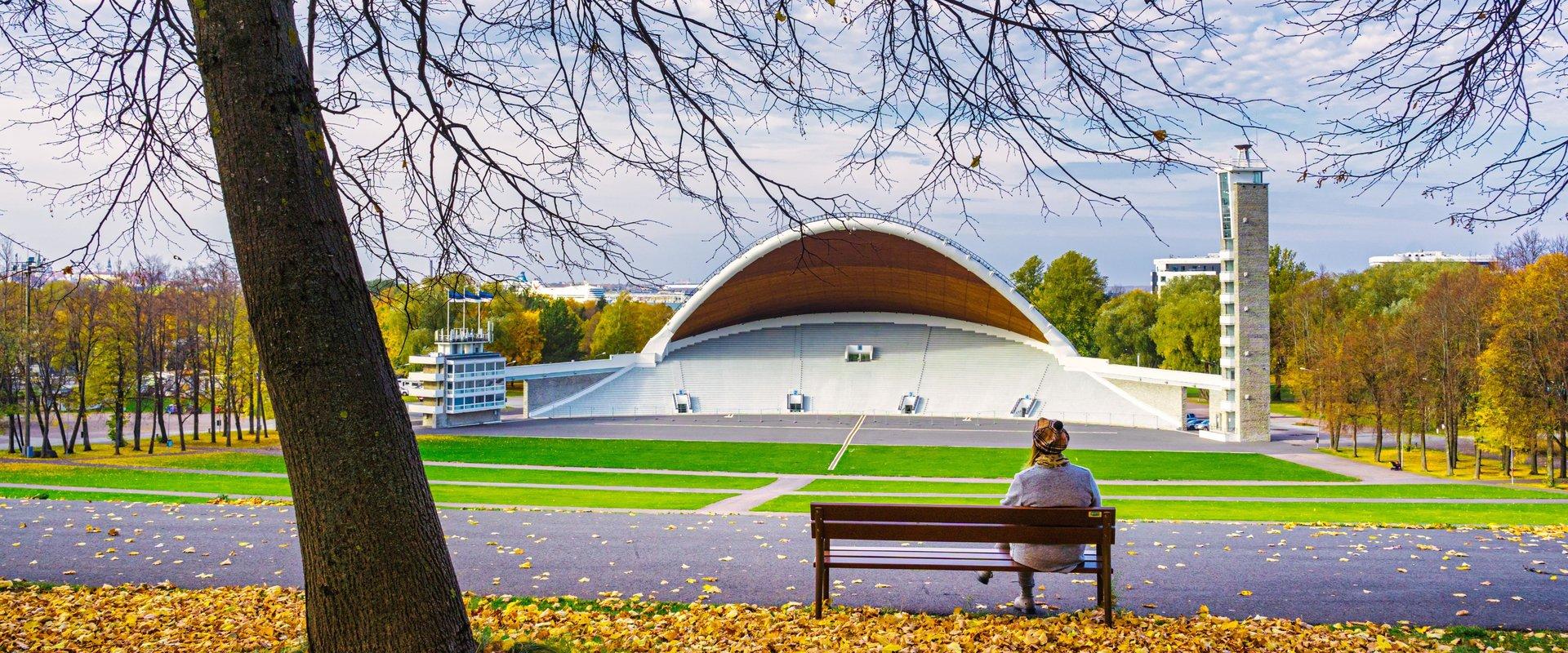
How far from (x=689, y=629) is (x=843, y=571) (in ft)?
7.03

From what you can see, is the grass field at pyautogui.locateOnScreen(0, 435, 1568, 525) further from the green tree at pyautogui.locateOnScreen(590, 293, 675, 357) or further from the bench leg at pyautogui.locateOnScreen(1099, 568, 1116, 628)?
the green tree at pyautogui.locateOnScreen(590, 293, 675, 357)

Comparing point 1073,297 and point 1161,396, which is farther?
point 1073,297

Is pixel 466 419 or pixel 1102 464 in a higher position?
pixel 466 419

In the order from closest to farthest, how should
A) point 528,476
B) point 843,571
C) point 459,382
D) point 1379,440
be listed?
1. point 843,571
2. point 528,476
3. point 1379,440
4. point 459,382

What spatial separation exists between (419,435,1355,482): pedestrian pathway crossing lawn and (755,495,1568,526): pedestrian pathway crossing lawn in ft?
28.1

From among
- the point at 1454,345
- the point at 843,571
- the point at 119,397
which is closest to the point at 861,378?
the point at 1454,345

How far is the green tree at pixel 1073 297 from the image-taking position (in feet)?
229

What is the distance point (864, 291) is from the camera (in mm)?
54094

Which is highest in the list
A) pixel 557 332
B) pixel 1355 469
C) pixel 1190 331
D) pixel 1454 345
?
pixel 557 332

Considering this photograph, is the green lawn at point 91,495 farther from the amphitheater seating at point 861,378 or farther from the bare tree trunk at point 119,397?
the amphitheater seating at point 861,378

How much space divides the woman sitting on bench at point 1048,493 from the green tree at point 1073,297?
65230mm

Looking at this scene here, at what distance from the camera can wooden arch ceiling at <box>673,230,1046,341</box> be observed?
153ft

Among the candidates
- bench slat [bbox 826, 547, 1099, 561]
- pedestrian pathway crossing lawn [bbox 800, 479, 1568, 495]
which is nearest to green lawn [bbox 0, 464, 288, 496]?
pedestrian pathway crossing lawn [bbox 800, 479, 1568, 495]

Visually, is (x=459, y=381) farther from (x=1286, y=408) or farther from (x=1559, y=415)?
(x=1286, y=408)
